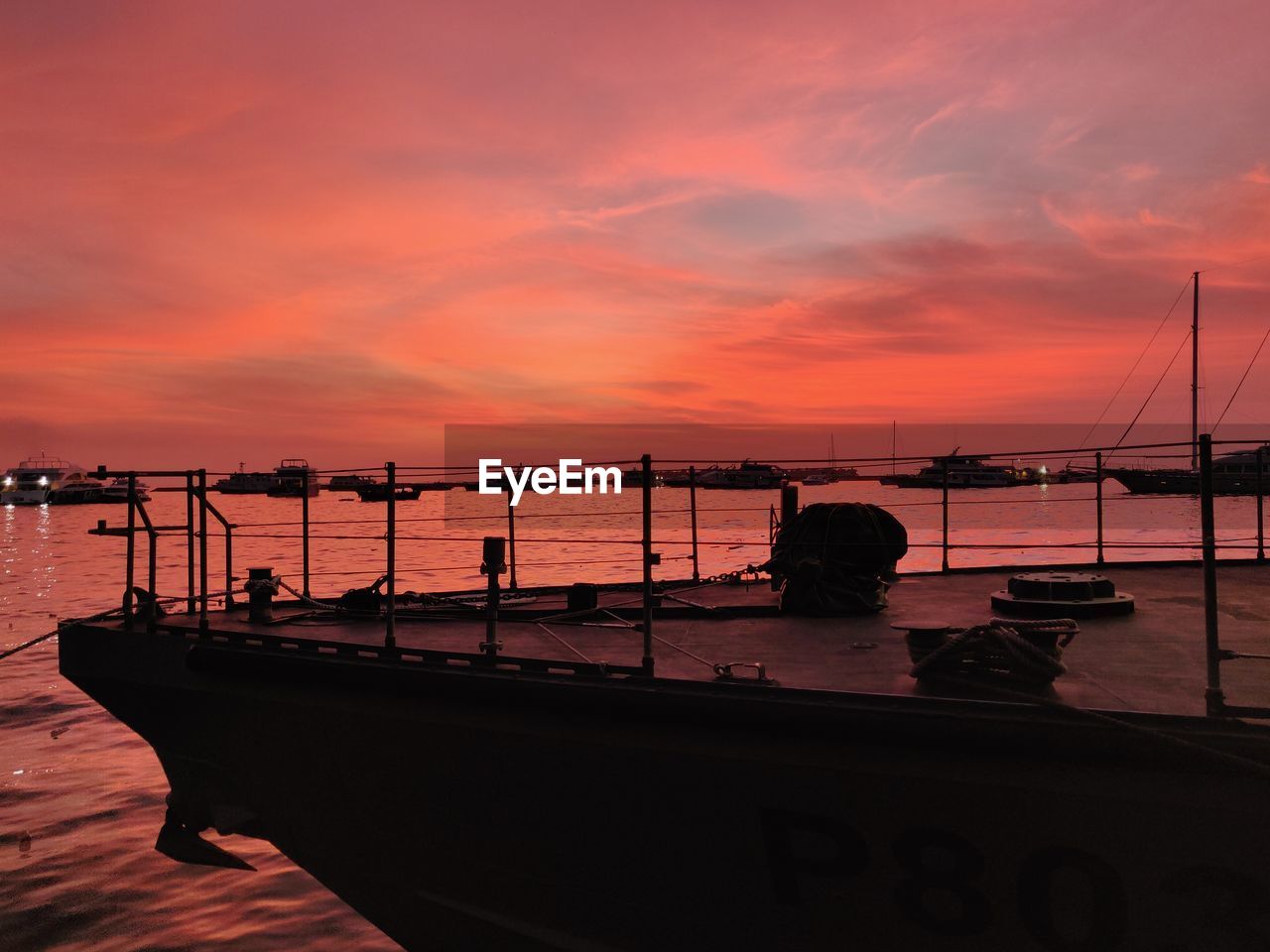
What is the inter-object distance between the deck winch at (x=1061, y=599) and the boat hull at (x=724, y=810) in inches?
107

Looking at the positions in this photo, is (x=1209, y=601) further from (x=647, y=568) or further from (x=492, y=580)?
(x=492, y=580)

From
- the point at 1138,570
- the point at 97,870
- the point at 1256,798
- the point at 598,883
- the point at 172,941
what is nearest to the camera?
the point at 1256,798

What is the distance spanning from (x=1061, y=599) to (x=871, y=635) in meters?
1.60

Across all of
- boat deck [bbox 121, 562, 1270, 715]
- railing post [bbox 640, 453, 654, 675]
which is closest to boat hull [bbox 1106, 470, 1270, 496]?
boat deck [bbox 121, 562, 1270, 715]

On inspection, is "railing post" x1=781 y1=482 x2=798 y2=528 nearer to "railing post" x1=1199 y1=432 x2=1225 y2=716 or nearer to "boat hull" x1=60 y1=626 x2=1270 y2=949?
"boat hull" x1=60 y1=626 x2=1270 y2=949

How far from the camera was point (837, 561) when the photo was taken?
7355 mm

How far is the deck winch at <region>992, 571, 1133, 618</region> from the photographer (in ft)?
21.4

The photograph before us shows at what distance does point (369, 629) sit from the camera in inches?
284

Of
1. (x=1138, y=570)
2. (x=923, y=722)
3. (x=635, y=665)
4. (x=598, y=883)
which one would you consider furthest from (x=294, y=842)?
(x=1138, y=570)

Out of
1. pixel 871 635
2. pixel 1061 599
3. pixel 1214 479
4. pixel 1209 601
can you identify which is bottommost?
pixel 871 635

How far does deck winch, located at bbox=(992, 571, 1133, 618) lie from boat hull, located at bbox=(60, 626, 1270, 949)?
8.93 feet

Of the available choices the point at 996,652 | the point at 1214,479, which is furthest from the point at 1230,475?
the point at 996,652

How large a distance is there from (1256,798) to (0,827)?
11.2 meters

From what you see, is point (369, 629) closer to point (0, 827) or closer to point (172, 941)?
point (172, 941)
